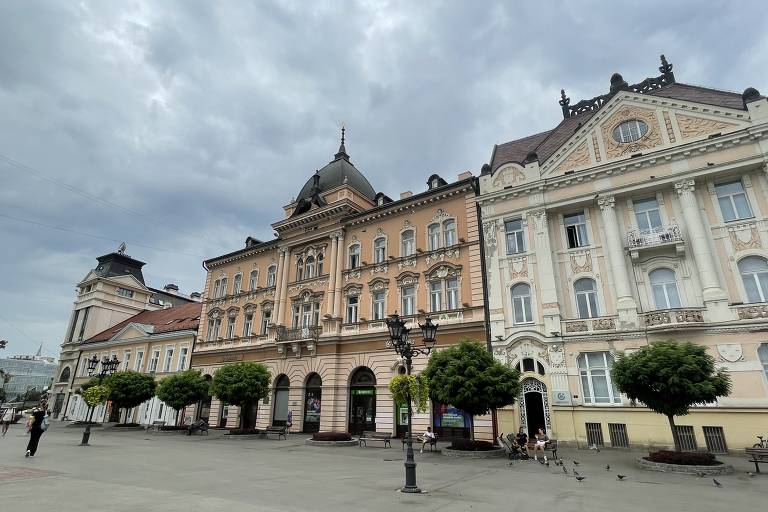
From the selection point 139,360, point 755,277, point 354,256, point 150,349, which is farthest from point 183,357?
A: point 755,277

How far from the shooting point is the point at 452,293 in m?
25.2

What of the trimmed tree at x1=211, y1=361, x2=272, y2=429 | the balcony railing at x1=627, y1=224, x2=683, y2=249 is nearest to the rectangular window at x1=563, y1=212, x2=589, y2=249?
the balcony railing at x1=627, y1=224, x2=683, y2=249

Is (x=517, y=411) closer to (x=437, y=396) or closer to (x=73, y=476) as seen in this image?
(x=437, y=396)

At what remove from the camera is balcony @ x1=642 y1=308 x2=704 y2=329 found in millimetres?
18531

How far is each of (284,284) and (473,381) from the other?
20.0m

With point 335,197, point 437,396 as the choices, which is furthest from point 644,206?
point 335,197

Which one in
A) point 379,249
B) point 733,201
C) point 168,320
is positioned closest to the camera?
point 733,201

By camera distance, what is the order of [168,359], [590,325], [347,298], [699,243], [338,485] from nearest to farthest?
[338,485] < [699,243] < [590,325] < [347,298] < [168,359]

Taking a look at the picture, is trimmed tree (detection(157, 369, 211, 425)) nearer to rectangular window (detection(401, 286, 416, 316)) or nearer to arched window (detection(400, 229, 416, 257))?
rectangular window (detection(401, 286, 416, 316))

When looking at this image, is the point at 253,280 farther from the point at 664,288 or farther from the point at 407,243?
the point at 664,288

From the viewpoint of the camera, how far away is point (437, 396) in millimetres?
18250

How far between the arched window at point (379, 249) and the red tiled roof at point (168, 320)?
21.3 m

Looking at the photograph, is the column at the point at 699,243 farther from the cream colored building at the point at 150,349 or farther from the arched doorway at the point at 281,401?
the cream colored building at the point at 150,349

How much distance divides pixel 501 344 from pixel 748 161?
14.3 metres
